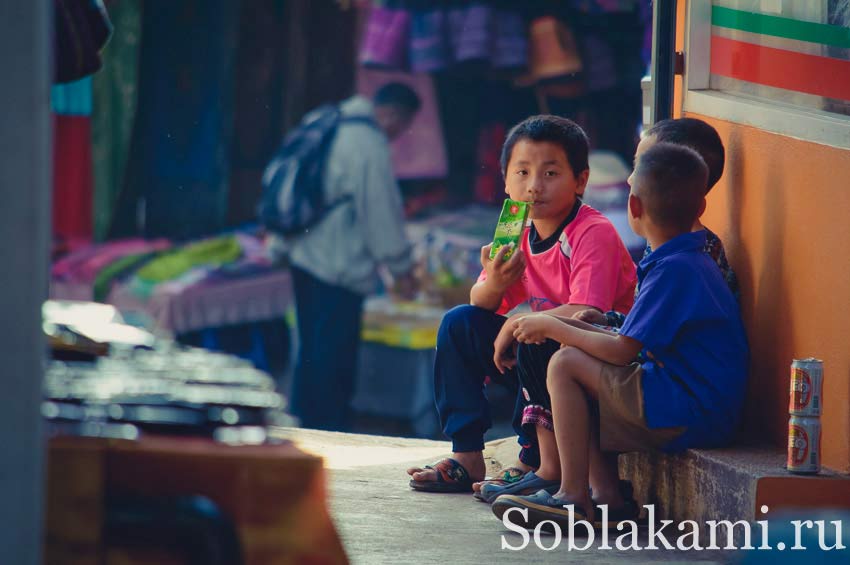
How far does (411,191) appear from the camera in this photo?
912cm

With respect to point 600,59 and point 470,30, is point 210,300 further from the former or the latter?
point 600,59

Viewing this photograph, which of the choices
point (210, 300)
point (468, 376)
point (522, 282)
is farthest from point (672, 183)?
point (210, 300)

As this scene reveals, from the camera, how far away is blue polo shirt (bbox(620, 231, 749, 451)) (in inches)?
134

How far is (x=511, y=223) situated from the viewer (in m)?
3.86

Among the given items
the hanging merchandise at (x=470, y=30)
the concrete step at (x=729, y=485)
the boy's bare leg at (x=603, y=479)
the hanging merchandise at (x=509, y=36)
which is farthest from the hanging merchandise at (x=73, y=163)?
the boy's bare leg at (x=603, y=479)

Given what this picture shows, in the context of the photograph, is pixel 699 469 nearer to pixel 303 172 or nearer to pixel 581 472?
pixel 581 472

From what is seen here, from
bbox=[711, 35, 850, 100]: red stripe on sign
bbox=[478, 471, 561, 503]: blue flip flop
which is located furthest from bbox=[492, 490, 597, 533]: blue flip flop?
bbox=[711, 35, 850, 100]: red stripe on sign

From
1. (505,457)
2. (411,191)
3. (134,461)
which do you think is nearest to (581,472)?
(505,457)

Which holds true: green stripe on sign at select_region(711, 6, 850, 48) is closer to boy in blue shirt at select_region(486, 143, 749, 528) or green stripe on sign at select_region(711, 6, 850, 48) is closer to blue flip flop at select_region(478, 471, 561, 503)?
boy in blue shirt at select_region(486, 143, 749, 528)

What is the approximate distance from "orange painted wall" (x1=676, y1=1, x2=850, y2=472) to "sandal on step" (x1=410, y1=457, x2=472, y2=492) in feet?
3.06

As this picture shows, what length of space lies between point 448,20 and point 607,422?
232 inches

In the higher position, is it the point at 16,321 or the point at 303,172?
the point at 16,321

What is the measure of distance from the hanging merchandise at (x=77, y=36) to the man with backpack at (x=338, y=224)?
5359mm

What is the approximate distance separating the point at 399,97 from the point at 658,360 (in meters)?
5.83
